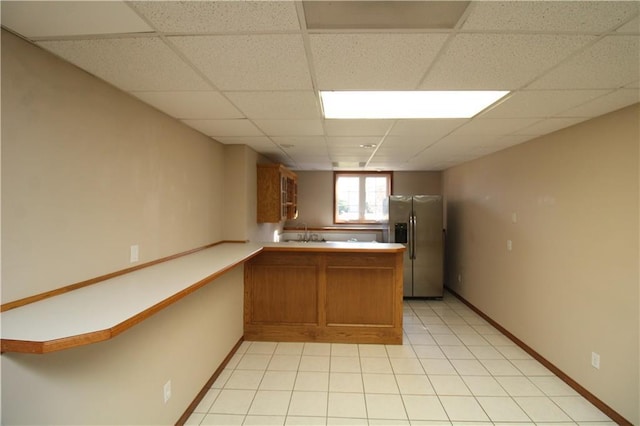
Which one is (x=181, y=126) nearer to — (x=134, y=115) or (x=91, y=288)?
(x=134, y=115)

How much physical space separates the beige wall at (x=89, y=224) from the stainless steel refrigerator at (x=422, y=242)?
3497 millimetres

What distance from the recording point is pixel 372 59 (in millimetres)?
1419

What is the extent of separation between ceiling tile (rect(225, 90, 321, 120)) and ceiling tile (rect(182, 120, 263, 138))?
0.27 m

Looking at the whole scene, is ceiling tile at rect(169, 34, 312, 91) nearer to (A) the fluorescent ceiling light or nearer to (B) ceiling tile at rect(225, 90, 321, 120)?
(B) ceiling tile at rect(225, 90, 321, 120)

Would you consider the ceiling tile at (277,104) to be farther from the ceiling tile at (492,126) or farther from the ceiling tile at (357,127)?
the ceiling tile at (492,126)

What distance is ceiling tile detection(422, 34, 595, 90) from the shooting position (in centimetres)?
125

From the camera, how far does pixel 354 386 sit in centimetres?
252

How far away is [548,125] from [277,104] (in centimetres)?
238

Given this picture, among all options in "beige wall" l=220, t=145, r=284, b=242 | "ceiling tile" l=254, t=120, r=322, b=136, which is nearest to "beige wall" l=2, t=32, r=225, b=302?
"ceiling tile" l=254, t=120, r=322, b=136

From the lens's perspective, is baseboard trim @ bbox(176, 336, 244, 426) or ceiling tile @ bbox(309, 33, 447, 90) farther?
baseboard trim @ bbox(176, 336, 244, 426)

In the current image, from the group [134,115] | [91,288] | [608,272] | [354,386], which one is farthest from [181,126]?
[608,272]

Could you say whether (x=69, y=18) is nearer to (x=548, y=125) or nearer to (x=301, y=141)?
(x=301, y=141)

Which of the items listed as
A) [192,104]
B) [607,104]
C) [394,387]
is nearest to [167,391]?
[394,387]

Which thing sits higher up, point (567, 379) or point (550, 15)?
point (550, 15)
